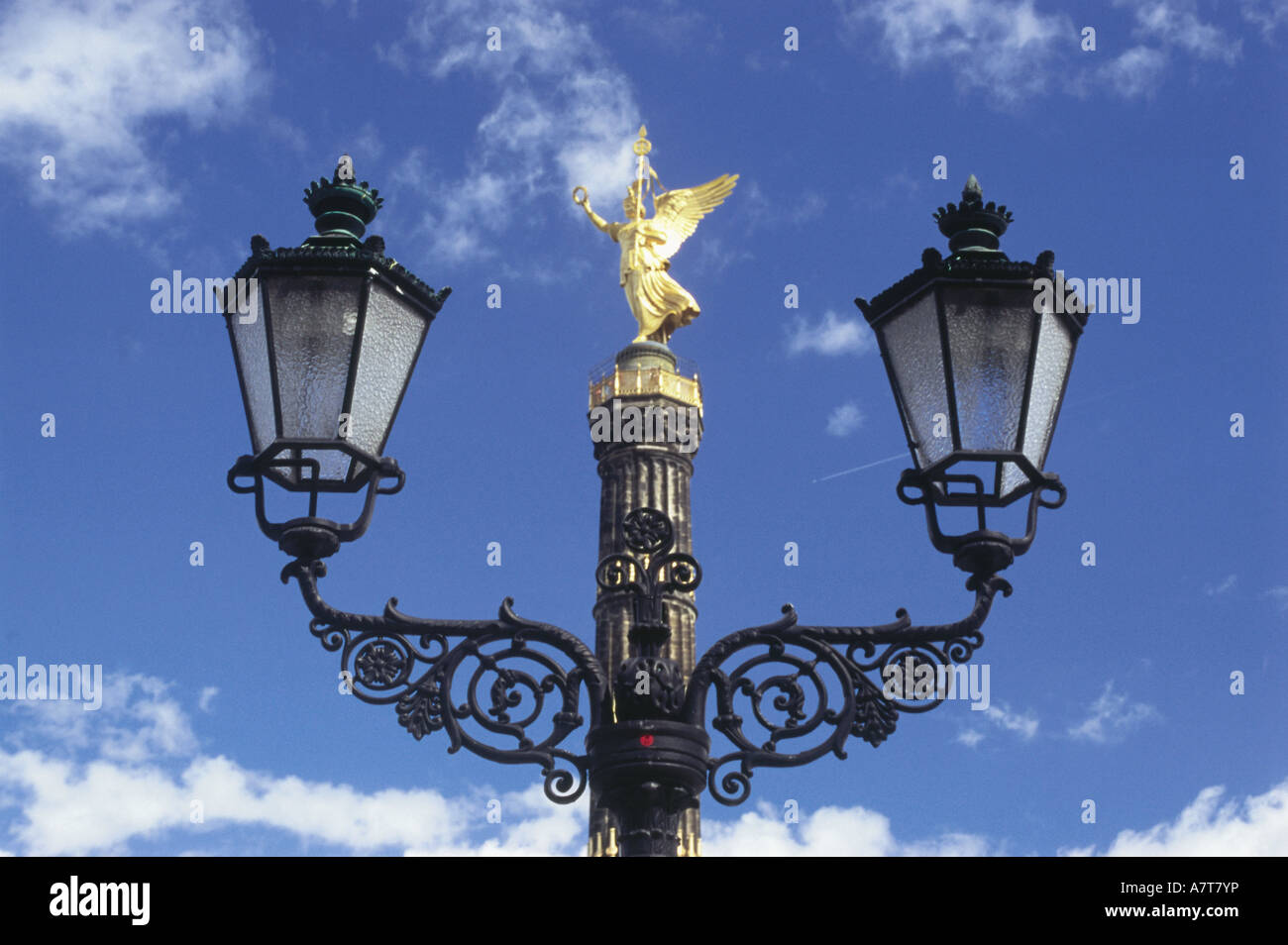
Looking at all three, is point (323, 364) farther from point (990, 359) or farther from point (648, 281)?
point (648, 281)

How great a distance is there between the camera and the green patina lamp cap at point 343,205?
17.2 feet

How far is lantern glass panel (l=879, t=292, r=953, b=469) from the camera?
496 cm

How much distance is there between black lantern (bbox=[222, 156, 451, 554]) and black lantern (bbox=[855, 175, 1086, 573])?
1.30 meters

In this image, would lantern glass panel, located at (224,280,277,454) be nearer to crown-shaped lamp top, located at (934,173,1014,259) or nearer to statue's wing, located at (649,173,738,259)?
crown-shaped lamp top, located at (934,173,1014,259)

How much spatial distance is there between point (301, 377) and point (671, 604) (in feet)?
138

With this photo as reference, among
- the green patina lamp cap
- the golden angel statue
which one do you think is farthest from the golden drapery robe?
the green patina lamp cap

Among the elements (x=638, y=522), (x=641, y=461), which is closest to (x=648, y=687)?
(x=638, y=522)

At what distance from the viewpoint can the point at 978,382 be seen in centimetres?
493

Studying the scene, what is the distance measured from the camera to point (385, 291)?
4.92 metres

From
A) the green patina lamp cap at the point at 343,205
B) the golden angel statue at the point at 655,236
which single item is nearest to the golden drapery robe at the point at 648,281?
the golden angel statue at the point at 655,236

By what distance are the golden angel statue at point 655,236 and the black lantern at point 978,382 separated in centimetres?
4347
